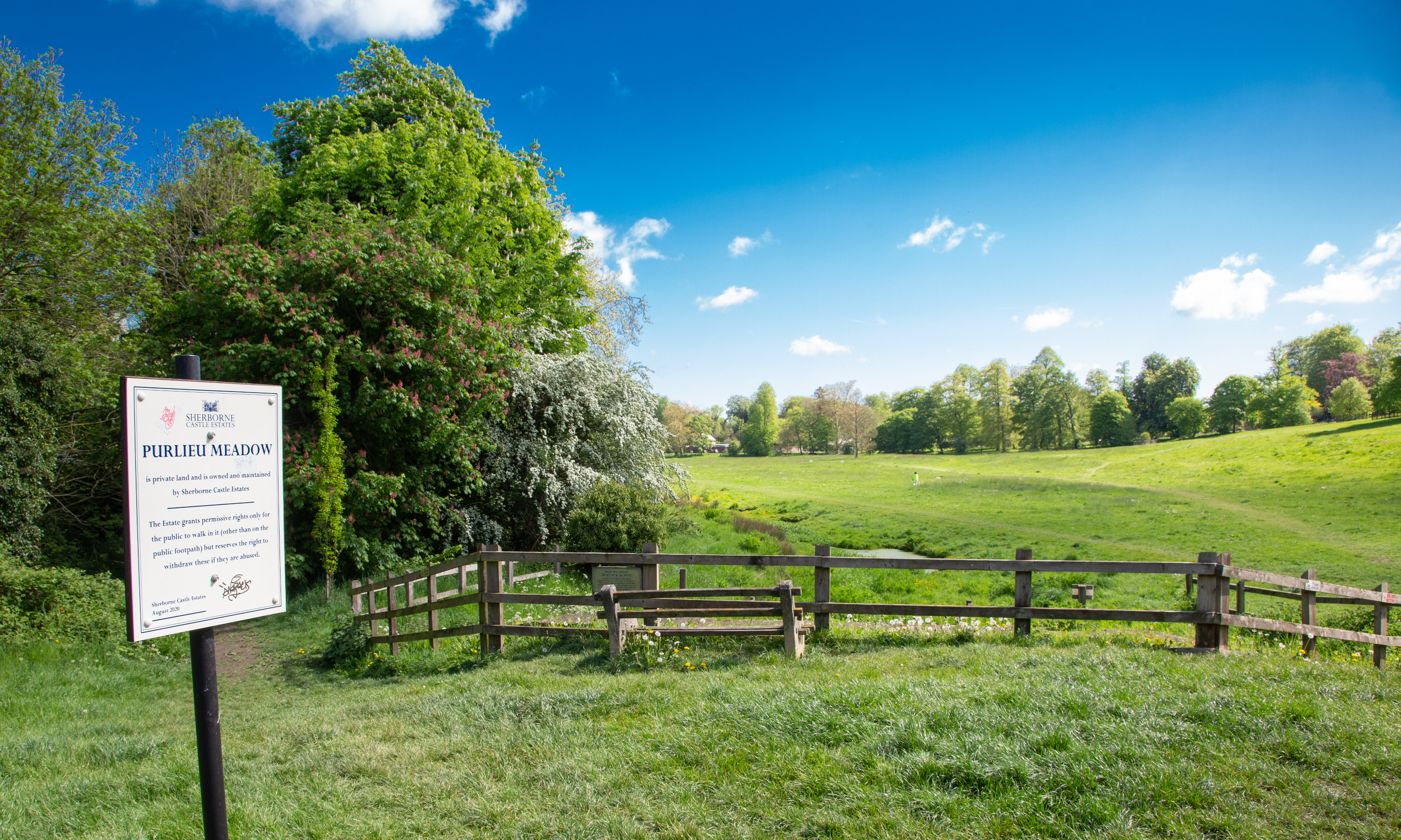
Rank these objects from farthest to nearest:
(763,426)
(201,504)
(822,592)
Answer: (763,426) < (822,592) < (201,504)

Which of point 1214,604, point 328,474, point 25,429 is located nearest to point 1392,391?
point 1214,604

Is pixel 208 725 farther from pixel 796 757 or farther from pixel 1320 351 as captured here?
pixel 1320 351

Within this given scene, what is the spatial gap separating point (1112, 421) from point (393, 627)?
76938 mm

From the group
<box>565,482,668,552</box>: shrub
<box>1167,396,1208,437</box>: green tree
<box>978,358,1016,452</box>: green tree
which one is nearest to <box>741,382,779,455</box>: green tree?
<box>978,358,1016,452</box>: green tree

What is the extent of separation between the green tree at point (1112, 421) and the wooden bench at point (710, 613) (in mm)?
74134

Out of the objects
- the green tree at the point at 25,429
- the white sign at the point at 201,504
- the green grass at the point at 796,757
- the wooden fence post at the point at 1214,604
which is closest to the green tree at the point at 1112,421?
the wooden fence post at the point at 1214,604

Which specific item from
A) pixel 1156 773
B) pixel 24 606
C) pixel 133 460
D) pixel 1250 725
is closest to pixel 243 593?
pixel 133 460

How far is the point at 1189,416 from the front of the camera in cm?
6912

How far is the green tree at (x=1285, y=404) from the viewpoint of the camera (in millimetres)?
60500

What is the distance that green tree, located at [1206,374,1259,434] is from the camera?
217 ft

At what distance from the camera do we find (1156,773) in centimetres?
391

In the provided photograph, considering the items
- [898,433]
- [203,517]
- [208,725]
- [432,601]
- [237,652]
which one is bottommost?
[237,652]

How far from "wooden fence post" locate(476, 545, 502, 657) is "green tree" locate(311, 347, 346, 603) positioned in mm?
5913

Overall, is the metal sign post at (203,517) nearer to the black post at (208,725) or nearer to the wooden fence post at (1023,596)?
the black post at (208,725)
